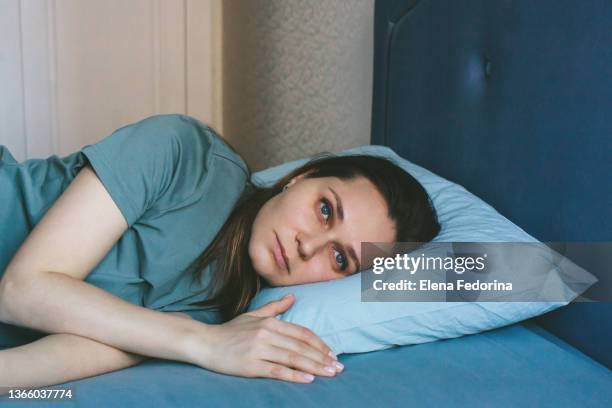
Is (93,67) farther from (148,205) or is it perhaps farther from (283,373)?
(283,373)

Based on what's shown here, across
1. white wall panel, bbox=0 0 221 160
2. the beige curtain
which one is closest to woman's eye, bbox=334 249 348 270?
the beige curtain

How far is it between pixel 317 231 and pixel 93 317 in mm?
378

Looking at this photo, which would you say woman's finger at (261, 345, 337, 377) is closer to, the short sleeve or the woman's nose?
the woman's nose

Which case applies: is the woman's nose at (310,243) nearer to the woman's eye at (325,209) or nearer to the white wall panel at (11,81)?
the woman's eye at (325,209)

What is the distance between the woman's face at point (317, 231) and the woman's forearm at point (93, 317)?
0.22 metres

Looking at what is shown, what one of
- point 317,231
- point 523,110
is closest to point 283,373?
point 317,231

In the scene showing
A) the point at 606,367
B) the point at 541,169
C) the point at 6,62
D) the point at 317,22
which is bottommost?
the point at 606,367

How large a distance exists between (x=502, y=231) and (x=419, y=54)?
67 centimetres

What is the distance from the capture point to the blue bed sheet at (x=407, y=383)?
87 centimetres

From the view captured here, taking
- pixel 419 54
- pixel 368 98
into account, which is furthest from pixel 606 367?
pixel 368 98

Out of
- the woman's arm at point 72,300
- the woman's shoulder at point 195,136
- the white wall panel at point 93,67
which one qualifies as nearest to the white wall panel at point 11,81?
the white wall panel at point 93,67

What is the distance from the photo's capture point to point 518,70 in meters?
1.29

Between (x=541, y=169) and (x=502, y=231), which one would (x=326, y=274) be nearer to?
(x=502, y=231)

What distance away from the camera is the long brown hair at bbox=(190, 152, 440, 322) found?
1197mm
